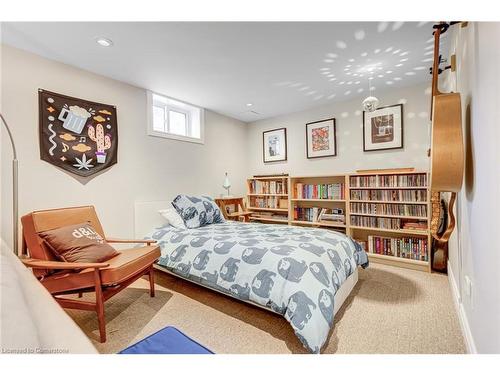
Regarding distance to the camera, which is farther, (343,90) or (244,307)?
(343,90)

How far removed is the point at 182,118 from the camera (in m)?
3.73

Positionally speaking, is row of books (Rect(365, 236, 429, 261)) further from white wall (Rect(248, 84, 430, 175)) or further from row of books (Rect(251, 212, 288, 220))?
row of books (Rect(251, 212, 288, 220))

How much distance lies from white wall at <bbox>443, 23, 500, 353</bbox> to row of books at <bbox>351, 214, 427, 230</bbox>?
1.63 meters

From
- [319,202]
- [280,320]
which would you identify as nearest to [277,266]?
[280,320]

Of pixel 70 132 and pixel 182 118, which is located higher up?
pixel 182 118

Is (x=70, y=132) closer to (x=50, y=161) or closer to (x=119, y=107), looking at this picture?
(x=50, y=161)

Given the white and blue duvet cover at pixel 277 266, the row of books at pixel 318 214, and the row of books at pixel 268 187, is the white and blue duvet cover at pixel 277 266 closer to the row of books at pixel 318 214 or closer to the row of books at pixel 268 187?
the row of books at pixel 318 214

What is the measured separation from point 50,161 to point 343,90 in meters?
3.59

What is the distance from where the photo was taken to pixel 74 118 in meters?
2.45

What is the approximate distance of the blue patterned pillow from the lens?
292 cm

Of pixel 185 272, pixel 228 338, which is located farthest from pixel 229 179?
pixel 228 338

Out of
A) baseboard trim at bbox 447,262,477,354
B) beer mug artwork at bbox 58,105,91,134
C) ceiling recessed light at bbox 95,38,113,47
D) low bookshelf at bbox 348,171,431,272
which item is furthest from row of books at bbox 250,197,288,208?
ceiling recessed light at bbox 95,38,113,47

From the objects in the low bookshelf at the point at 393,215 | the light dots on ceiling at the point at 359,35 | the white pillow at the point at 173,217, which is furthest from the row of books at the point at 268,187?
the light dots on ceiling at the point at 359,35

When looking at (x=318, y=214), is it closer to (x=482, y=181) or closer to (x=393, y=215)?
(x=393, y=215)
